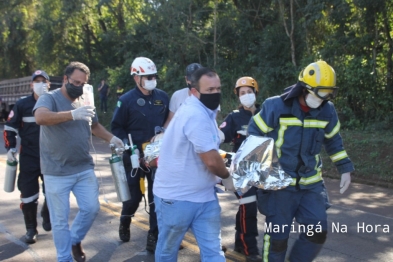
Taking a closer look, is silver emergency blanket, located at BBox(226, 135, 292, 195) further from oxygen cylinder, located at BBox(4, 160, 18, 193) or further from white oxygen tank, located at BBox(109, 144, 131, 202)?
oxygen cylinder, located at BBox(4, 160, 18, 193)

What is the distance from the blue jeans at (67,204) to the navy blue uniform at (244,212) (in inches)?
62.1

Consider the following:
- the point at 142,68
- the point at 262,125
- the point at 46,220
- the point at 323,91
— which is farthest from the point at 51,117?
the point at 46,220

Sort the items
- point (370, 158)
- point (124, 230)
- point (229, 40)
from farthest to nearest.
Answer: point (229, 40), point (370, 158), point (124, 230)

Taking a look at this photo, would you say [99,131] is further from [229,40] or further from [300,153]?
[229,40]

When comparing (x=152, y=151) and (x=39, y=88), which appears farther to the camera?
(x=39, y=88)

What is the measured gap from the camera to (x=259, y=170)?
439 cm

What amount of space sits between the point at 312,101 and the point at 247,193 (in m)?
1.54

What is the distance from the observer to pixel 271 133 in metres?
4.60

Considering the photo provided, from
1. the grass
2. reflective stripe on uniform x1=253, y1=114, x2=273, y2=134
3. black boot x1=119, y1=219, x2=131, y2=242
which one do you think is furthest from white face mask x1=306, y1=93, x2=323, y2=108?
the grass

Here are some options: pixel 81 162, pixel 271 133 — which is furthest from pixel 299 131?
pixel 81 162

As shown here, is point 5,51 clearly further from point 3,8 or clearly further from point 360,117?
point 360,117

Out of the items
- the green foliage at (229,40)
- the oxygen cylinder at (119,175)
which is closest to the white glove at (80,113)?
the oxygen cylinder at (119,175)

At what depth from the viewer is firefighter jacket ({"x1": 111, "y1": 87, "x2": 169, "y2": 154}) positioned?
6.24 metres

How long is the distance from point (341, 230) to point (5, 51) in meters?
36.5
